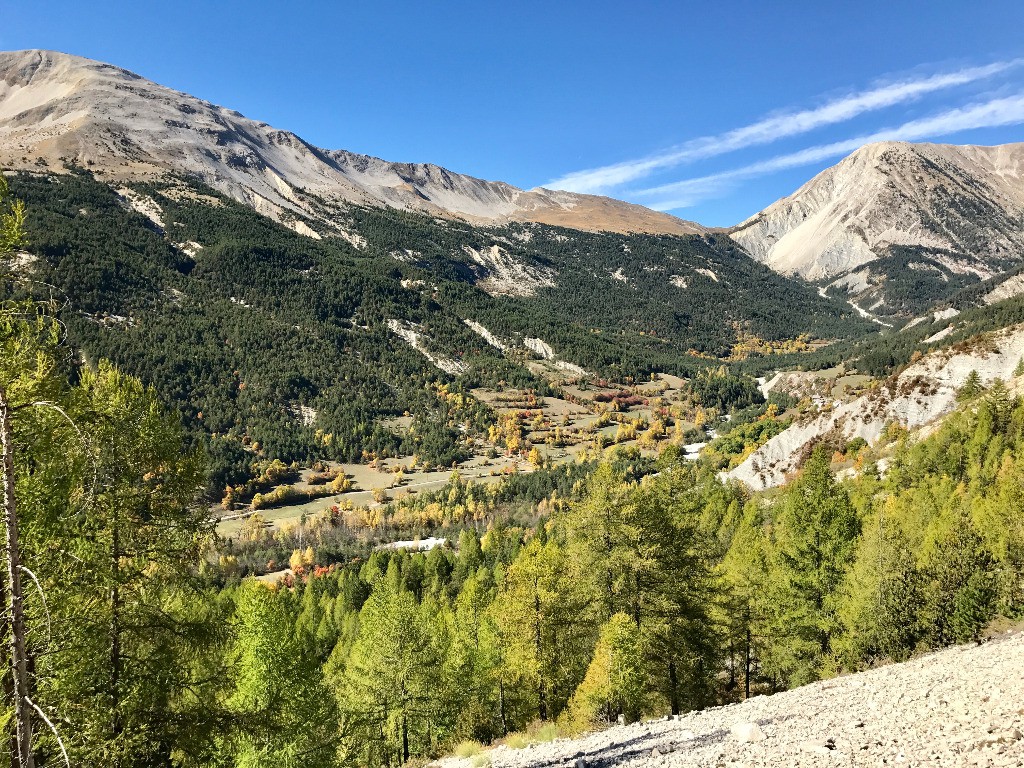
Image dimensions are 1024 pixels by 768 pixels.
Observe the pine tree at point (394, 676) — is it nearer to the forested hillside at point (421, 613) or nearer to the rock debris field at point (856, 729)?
the forested hillside at point (421, 613)

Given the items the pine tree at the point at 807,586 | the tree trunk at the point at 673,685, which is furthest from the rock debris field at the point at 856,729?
the pine tree at the point at 807,586

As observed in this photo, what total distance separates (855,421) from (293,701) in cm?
11456

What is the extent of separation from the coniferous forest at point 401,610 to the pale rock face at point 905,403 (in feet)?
143

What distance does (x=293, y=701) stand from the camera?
19.7m

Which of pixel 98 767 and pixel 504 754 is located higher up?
pixel 98 767

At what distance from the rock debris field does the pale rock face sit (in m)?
90.4

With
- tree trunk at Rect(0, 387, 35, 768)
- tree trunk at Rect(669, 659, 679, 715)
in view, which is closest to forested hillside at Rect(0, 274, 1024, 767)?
tree trunk at Rect(669, 659, 679, 715)

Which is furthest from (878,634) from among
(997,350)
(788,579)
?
(997,350)

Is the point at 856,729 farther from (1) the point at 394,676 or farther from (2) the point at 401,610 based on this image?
(1) the point at 394,676

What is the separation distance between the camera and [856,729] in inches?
592

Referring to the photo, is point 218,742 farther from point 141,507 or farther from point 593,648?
point 593,648

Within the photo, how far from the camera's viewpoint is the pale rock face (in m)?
98.6

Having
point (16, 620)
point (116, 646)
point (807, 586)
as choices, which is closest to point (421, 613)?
point (116, 646)

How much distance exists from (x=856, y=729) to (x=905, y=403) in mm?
106771
